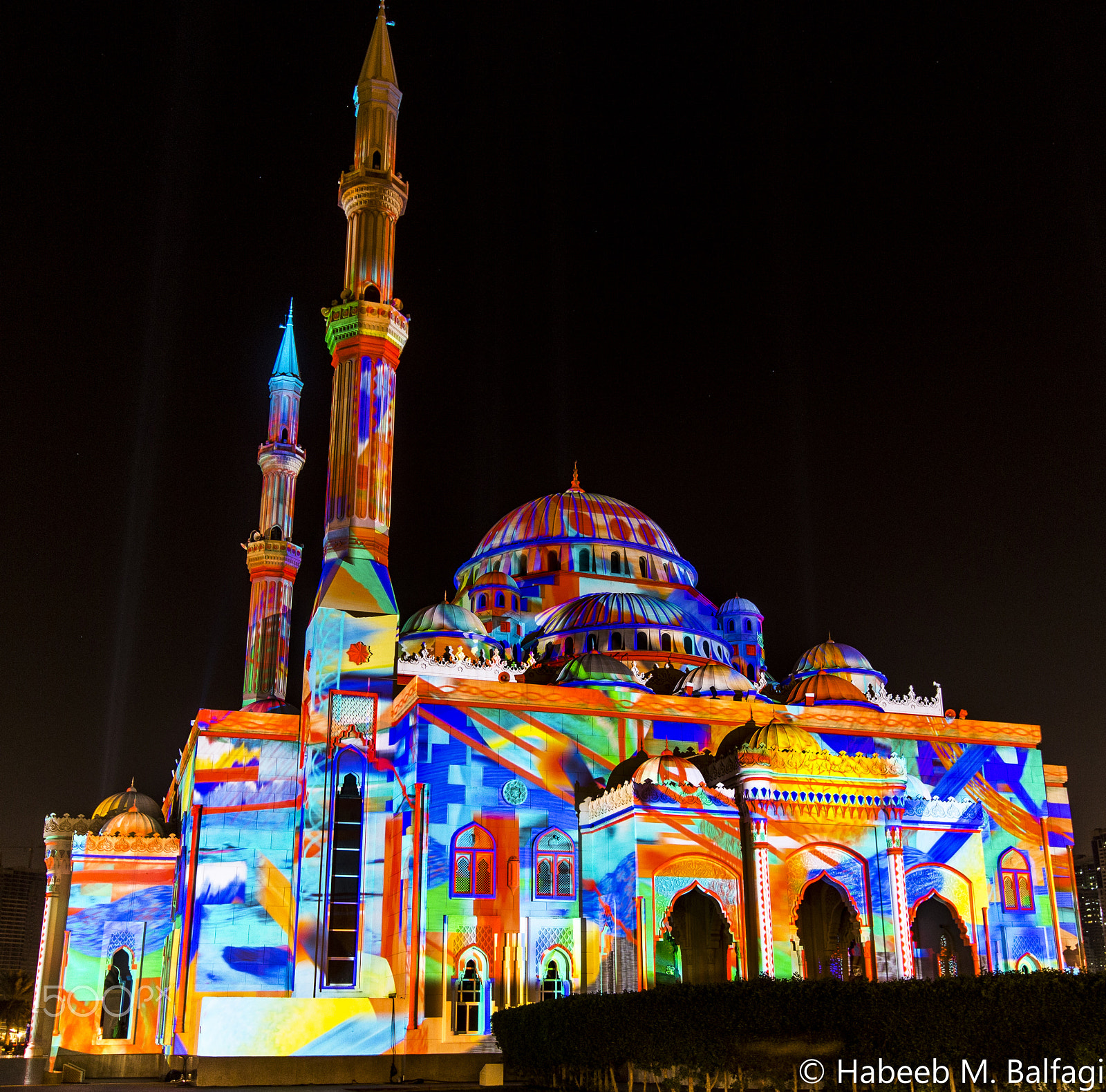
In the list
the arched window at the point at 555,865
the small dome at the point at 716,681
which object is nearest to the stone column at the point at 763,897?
the arched window at the point at 555,865

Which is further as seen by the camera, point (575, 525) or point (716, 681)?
point (575, 525)

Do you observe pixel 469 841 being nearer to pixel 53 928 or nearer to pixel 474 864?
pixel 474 864

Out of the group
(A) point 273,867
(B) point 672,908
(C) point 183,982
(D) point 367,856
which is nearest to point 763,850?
(B) point 672,908

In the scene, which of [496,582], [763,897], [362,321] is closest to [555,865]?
→ [763,897]

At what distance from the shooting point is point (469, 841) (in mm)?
29922

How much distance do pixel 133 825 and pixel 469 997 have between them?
13.4 meters

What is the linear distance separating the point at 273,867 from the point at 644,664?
13.3 m

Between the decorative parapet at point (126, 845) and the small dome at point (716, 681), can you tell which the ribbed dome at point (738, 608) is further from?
the decorative parapet at point (126, 845)

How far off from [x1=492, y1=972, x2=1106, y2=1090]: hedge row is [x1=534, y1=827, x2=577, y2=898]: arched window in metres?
11.8

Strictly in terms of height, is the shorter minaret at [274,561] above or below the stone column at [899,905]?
above

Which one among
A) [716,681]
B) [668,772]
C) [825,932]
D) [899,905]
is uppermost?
[716,681]

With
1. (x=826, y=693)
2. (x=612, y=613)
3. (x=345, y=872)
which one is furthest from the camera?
(x=612, y=613)

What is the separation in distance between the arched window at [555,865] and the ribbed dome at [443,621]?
9.27 meters

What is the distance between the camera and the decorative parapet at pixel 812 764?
97.5 ft
